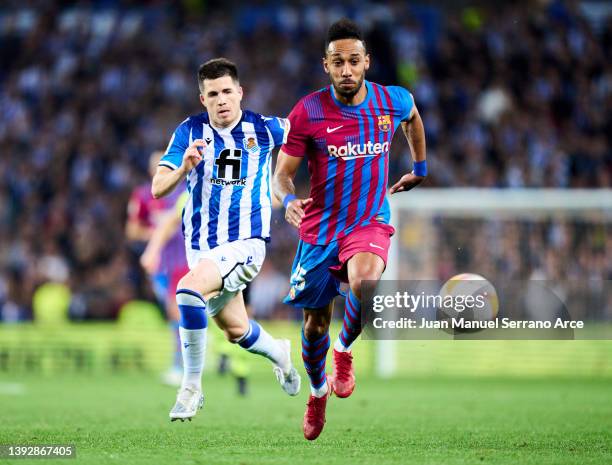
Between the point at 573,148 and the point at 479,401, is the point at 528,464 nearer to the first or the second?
the point at 479,401

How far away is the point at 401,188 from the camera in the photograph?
800 cm

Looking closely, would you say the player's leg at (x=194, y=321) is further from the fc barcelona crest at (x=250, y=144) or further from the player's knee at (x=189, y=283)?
the fc barcelona crest at (x=250, y=144)

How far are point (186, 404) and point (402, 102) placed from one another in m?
2.55

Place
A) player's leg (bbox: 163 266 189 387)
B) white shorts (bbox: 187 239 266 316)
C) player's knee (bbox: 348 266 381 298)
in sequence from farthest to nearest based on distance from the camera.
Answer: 1. player's leg (bbox: 163 266 189 387)
2. white shorts (bbox: 187 239 266 316)
3. player's knee (bbox: 348 266 381 298)

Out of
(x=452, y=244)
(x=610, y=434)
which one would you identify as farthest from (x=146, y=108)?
(x=610, y=434)

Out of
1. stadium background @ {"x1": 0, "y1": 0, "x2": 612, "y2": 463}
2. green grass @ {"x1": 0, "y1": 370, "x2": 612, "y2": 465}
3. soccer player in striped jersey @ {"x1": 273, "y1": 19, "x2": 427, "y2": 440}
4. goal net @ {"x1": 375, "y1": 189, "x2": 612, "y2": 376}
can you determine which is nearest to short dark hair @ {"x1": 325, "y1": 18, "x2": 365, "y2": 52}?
soccer player in striped jersey @ {"x1": 273, "y1": 19, "x2": 427, "y2": 440}

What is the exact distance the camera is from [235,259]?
752cm

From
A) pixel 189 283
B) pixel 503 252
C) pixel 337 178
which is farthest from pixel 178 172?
pixel 503 252

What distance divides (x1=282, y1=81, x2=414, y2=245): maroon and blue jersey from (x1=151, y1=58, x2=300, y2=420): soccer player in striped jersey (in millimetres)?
241

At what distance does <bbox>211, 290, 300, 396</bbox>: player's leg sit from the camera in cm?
795

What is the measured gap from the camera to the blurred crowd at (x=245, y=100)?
752 inches

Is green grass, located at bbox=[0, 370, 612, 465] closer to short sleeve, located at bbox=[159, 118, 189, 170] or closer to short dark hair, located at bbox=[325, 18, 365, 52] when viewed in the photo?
short sleeve, located at bbox=[159, 118, 189, 170]

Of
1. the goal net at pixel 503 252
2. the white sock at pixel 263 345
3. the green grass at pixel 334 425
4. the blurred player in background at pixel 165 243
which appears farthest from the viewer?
the goal net at pixel 503 252

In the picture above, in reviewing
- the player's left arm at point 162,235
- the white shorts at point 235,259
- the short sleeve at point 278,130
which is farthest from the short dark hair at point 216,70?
the player's left arm at point 162,235
